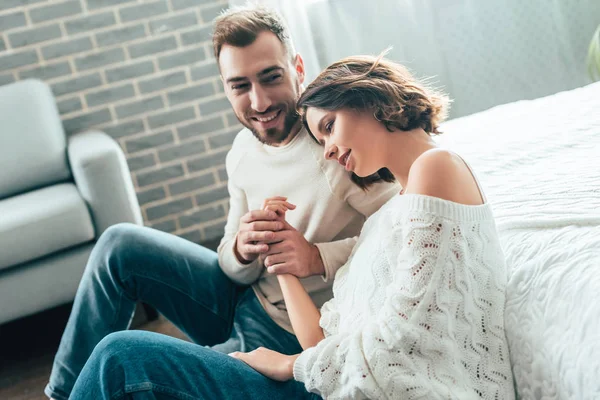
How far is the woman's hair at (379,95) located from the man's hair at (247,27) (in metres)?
0.23

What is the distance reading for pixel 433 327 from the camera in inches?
37.1

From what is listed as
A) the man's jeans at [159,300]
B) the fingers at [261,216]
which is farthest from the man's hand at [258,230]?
the man's jeans at [159,300]

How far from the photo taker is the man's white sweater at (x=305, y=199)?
1.34 m

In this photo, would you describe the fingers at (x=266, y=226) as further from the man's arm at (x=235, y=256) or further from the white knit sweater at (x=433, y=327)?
the white knit sweater at (x=433, y=327)

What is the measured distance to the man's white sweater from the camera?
1337mm

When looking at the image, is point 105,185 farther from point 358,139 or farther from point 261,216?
point 358,139

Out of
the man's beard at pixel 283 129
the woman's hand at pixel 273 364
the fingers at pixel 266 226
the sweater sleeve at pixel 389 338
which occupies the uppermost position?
the man's beard at pixel 283 129

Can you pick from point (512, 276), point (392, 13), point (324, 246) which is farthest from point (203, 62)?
point (512, 276)

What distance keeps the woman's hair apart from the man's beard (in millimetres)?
171

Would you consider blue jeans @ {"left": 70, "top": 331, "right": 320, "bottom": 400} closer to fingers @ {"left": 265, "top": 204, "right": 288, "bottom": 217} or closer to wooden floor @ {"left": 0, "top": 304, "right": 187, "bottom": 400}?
fingers @ {"left": 265, "top": 204, "right": 288, "bottom": 217}

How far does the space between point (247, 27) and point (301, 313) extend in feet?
1.90

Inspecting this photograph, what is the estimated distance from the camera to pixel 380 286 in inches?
41.9

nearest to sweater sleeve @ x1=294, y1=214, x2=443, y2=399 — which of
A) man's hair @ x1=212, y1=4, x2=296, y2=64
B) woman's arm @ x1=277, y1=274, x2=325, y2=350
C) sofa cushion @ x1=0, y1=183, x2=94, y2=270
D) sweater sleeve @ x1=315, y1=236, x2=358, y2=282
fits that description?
woman's arm @ x1=277, y1=274, x2=325, y2=350

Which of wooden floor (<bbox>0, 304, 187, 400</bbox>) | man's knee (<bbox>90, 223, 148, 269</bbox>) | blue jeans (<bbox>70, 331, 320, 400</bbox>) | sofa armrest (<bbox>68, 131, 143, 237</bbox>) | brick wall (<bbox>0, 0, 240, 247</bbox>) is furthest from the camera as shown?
brick wall (<bbox>0, 0, 240, 247</bbox>)
